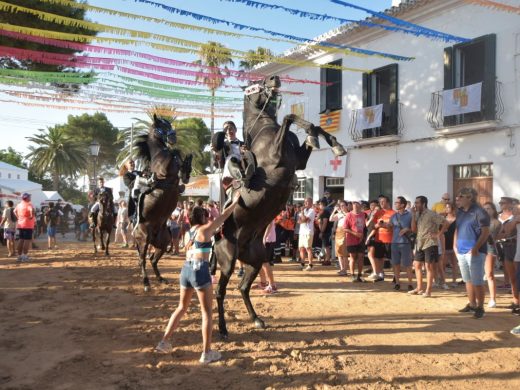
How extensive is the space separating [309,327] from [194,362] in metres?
1.92

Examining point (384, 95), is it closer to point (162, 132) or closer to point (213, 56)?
point (213, 56)

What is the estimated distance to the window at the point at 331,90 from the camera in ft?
62.1

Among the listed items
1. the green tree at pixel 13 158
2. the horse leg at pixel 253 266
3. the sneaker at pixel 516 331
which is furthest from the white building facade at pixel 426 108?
the green tree at pixel 13 158

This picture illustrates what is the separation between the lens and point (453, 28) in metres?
14.4

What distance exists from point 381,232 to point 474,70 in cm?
840

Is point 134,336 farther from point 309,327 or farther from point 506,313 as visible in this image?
point 506,313

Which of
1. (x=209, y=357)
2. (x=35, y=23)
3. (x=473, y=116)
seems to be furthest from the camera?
(x=473, y=116)

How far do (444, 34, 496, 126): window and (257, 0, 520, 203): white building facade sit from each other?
1.2 inches

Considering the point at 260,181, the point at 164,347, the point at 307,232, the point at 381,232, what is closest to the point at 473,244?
the point at 381,232

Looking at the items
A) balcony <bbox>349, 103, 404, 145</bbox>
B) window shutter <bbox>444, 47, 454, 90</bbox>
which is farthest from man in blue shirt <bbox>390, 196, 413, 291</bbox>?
balcony <bbox>349, 103, 404, 145</bbox>

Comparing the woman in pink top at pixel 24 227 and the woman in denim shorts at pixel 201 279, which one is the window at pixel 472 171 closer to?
the woman in denim shorts at pixel 201 279

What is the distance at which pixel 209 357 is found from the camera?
4719 mm

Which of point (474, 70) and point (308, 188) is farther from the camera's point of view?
point (308, 188)

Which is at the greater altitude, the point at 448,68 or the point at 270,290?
the point at 448,68
